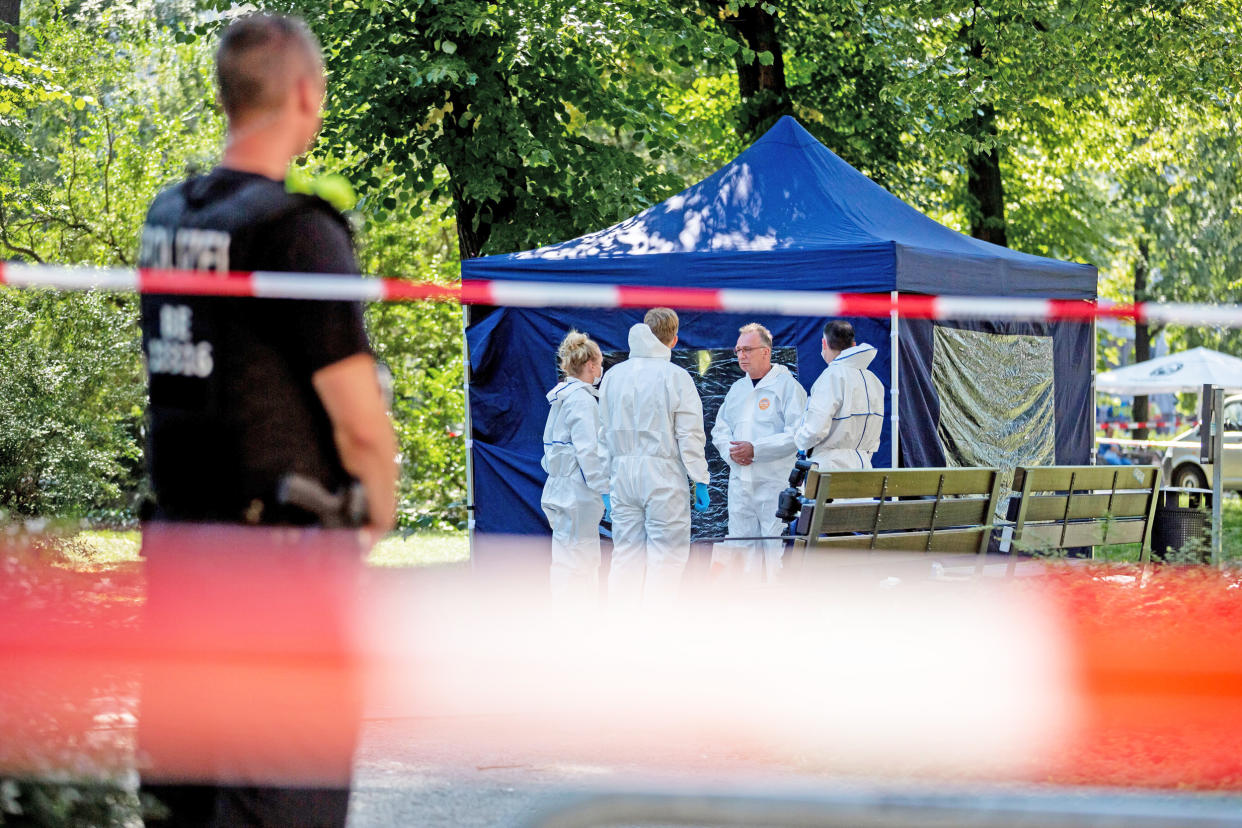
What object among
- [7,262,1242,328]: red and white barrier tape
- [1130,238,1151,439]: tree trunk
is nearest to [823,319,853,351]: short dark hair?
[7,262,1242,328]: red and white barrier tape

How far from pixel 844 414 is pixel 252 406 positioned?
6.44 m

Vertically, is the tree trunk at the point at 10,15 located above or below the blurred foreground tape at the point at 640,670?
above

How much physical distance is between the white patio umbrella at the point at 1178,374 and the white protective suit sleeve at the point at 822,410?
22.4 m

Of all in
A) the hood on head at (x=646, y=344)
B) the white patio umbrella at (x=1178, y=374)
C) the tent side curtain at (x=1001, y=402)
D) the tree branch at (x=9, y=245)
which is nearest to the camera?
the hood on head at (x=646, y=344)

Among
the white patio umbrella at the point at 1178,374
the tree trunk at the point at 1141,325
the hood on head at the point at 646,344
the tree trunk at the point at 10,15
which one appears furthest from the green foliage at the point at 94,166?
the tree trunk at the point at 1141,325

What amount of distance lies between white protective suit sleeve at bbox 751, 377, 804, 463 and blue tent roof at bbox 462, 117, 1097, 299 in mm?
895

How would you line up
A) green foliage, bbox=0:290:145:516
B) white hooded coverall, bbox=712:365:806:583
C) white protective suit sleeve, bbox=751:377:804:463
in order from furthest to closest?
green foliage, bbox=0:290:145:516
white hooded coverall, bbox=712:365:806:583
white protective suit sleeve, bbox=751:377:804:463

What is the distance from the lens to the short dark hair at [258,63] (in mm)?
2514

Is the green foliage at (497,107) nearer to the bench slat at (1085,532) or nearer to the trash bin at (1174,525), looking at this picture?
the trash bin at (1174,525)

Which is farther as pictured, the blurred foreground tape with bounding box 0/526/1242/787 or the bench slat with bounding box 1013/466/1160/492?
the bench slat with bounding box 1013/466/1160/492

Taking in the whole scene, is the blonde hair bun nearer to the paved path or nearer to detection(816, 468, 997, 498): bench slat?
detection(816, 468, 997, 498): bench slat

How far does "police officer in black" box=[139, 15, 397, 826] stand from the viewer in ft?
7.91

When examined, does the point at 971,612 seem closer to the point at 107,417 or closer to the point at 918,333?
the point at 918,333

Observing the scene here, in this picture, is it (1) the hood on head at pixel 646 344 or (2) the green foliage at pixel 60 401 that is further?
(2) the green foliage at pixel 60 401
